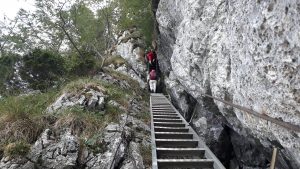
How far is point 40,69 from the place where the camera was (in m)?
15.0

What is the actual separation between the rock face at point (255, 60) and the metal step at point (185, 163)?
1174mm

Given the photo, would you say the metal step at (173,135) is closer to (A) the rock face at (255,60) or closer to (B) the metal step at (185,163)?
(A) the rock face at (255,60)

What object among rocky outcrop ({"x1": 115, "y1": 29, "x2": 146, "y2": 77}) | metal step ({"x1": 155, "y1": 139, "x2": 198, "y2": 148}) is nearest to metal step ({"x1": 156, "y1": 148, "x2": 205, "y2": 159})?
metal step ({"x1": 155, "y1": 139, "x2": 198, "y2": 148})

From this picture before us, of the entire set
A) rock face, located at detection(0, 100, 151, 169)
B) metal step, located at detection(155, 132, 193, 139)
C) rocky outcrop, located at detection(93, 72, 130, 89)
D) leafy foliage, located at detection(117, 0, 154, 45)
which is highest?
leafy foliage, located at detection(117, 0, 154, 45)

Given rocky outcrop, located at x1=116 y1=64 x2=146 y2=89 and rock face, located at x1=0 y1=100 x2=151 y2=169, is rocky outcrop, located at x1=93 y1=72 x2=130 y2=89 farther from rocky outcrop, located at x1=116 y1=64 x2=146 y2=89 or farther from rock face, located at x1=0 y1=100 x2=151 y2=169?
rock face, located at x1=0 y1=100 x2=151 y2=169

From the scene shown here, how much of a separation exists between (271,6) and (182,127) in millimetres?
5510

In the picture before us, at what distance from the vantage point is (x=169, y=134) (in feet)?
25.5

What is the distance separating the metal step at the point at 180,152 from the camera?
6.44m

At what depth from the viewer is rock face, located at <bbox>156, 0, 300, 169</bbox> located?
11.6 ft

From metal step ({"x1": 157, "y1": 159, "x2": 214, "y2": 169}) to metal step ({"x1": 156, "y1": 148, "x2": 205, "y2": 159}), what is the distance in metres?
0.63

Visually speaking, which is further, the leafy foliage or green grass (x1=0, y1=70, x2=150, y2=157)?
the leafy foliage

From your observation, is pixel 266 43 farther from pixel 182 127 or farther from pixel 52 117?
pixel 52 117

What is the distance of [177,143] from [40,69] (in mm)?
10785

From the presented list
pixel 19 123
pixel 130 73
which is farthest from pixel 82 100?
pixel 130 73
